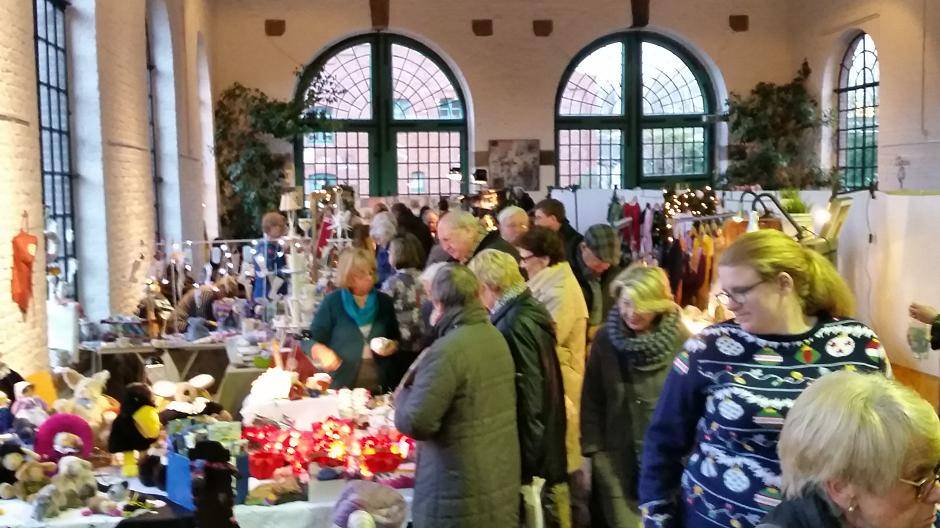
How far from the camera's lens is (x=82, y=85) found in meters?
7.87

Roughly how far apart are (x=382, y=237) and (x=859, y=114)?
9.27 meters

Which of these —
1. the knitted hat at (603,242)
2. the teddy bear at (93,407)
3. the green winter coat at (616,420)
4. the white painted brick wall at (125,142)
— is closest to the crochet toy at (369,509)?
the green winter coat at (616,420)

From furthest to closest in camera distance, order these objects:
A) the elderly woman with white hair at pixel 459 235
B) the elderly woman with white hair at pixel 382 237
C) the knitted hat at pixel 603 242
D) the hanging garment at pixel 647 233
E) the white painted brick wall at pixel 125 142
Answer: the hanging garment at pixel 647 233 → the white painted brick wall at pixel 125 142 → the elderly woman with white hair at pixel 382 237 → the knitted hat at pixel 603 242 → the elderly woman with white hair at pixel 459 235

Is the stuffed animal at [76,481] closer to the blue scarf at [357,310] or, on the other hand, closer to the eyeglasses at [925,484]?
the blue scarf at [357,310]

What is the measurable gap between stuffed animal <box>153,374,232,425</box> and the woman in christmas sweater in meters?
2.12

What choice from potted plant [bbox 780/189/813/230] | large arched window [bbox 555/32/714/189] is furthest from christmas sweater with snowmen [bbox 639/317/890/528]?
large arched window [bbox 555/32/714/189]

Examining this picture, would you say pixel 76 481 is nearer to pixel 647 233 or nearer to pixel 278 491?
pixel 278 491

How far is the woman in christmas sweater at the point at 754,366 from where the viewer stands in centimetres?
233

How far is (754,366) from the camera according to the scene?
237 centimetres

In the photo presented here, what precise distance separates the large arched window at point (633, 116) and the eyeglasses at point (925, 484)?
46.7 feet

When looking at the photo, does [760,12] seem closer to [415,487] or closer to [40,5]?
[40,5]

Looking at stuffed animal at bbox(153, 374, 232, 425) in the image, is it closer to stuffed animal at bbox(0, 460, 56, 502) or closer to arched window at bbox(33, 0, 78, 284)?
stuffed animal at bbox(0, 460, 56, 502)

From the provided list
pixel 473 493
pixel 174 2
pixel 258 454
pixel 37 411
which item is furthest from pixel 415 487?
pixel 174 2

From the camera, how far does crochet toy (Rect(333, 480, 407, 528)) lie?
2.74 m
